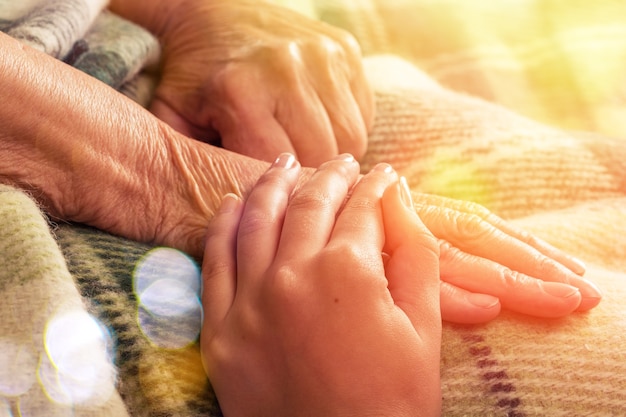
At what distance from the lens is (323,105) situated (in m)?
0.96

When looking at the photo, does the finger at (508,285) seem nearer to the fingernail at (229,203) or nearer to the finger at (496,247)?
the finger at (496,247)

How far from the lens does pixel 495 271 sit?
0.67m

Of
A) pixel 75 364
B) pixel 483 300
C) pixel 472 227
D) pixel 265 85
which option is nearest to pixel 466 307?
pixel 483 300

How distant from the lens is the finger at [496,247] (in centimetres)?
67

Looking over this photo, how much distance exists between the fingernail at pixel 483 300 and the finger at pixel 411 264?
6 cm

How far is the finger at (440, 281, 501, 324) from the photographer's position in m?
0.62

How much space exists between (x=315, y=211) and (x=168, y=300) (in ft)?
0.53

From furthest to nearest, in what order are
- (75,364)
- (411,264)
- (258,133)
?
(258,133)
(411,264)
(75,364)

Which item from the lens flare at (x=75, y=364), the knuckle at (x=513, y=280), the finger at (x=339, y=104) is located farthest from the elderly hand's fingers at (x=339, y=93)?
the lens flare at (x=75, y=364)

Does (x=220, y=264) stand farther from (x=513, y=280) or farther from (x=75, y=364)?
(x=513, y=280)

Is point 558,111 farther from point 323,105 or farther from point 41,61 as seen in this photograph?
point 41,61

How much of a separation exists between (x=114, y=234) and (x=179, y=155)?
118 mm

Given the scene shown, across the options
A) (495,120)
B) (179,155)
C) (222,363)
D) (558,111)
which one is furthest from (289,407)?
(558,111)

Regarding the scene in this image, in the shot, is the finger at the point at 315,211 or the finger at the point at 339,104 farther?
the finger at the point at 339,104
